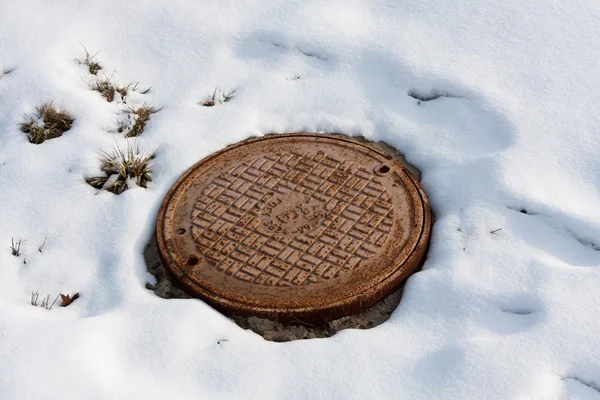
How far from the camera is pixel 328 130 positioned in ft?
9.91

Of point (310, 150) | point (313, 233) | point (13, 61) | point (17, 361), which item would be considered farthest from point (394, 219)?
point (13, 61)

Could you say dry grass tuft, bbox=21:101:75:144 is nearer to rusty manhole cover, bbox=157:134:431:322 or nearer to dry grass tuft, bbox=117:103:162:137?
dry grass tuft, bbox=117:103:162:137

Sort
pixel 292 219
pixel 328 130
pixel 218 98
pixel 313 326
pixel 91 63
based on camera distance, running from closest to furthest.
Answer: pixel 313 326, pixel 292 219, pixel 328 130, pixel 218 98, pixel 91 63

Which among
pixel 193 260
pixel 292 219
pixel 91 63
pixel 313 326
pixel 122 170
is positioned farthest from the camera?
pixel 91 63

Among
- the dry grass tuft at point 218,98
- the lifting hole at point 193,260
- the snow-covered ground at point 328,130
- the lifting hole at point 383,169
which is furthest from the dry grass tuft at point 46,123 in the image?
the lifting hole at point 383,169

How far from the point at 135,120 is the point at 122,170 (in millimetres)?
342

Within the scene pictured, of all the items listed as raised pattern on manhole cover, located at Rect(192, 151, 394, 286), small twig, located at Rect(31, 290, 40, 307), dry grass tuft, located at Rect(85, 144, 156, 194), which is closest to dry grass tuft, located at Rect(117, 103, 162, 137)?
dry grass tuft, located at Rect(85, 144, 156, 194)

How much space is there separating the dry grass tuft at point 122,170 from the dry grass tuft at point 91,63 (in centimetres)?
56

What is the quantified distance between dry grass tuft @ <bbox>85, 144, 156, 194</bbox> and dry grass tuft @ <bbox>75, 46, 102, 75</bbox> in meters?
0.56

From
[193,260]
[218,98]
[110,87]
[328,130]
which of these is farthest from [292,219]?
[110,87]

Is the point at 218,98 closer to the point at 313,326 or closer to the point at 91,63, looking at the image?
the point at 91,63

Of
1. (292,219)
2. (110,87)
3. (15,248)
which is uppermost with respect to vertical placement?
(292,219)

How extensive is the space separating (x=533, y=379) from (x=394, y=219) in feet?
2.48

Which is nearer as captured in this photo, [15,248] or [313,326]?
[313,326]
